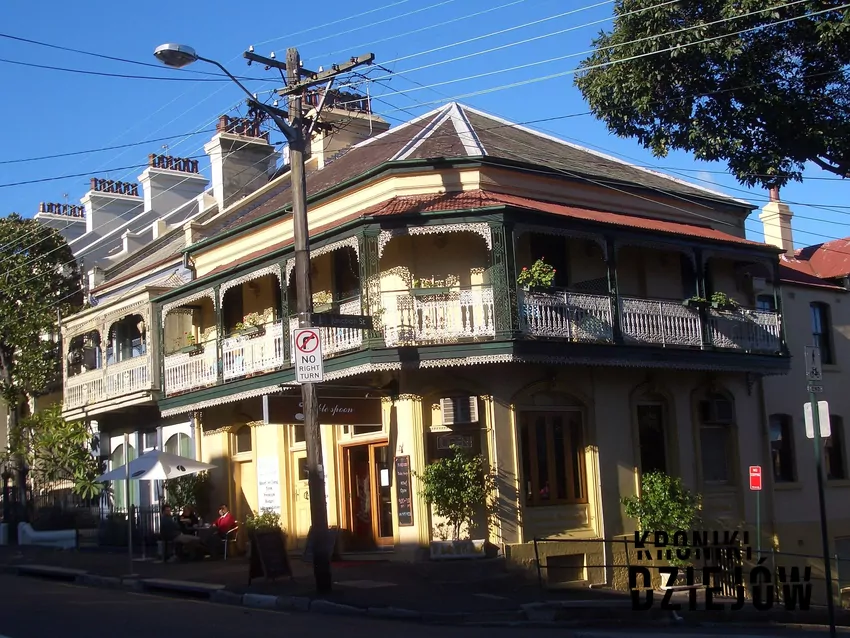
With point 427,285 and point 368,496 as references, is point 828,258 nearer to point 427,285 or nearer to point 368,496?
point 427,285

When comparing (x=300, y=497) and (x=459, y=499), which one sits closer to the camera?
(x=459, y=499)

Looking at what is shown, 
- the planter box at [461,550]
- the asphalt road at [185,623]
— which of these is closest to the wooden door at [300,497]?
the planter box at [461,550]

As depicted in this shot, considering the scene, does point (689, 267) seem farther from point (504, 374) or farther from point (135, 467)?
point (135, 467)

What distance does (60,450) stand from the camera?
93.6ft

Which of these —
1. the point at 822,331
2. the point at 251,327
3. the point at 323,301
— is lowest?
the point at 822,331

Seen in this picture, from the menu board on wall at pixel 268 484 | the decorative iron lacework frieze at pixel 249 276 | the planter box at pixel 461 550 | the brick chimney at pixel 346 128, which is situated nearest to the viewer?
the planter box at pixel 461 550

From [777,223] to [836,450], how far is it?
690cm

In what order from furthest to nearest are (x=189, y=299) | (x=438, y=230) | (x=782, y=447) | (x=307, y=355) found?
(x=782, y=447) < (x=189, y=299) < (x=438, y=230) < (x=307, y=355)

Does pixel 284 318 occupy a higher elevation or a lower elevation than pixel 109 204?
lower

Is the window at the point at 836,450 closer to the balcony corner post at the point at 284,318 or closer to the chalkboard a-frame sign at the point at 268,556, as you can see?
the balcony corner post at the point at 284,318

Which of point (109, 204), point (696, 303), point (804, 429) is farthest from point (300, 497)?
point (109, 204)

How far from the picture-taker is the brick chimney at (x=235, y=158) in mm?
31219

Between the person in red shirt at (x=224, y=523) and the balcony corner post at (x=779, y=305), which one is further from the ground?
the balcony corner post at (x=779, y=305)

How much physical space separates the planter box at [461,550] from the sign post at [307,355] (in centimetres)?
420
